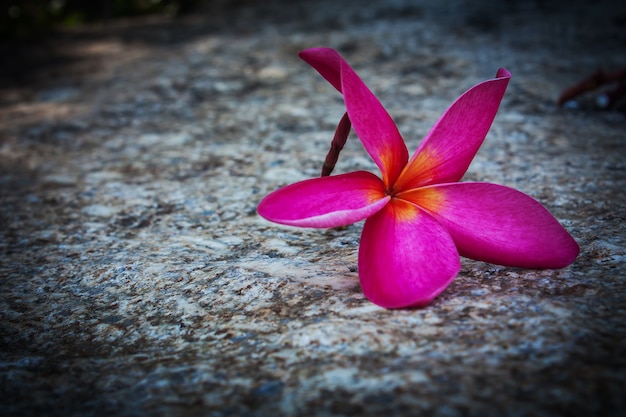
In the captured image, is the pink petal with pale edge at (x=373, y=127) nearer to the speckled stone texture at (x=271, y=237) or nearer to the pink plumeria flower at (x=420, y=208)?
the pink plumeria flower at (x=420, y=208)

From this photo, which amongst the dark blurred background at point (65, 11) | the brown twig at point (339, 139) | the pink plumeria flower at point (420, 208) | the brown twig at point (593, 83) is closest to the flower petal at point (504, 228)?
the pink plumeria flower at point (420, 208)

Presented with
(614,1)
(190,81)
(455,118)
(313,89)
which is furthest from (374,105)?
(614,1)

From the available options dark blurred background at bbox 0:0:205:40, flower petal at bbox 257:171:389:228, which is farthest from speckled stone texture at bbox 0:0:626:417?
dark blurred background at bbox 0:0:205:40

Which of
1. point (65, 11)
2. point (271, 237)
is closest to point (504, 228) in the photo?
point (271, 237)

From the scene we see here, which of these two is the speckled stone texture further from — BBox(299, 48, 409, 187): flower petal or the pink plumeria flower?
BBox(299, 48, 409, 187): flower petal

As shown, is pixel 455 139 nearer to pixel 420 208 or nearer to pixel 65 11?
pixel 420 208
